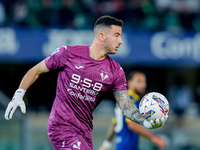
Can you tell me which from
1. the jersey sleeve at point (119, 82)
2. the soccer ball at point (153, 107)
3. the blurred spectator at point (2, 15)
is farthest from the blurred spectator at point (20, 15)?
the soccer ball at point (153, 107)

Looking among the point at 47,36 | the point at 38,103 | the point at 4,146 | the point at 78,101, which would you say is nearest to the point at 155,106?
the point at 78,101

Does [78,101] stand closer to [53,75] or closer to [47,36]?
[47,36]

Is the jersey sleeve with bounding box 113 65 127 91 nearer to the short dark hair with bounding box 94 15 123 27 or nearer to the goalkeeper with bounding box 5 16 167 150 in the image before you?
the goalkeeper with bounding box 5 16 167 150

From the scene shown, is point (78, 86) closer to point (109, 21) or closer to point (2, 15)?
point (109, 21)

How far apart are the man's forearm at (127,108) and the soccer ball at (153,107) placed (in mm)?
85

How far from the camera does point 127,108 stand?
530 centimetres

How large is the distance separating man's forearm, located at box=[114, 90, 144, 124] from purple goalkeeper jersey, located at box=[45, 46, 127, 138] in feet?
0.26

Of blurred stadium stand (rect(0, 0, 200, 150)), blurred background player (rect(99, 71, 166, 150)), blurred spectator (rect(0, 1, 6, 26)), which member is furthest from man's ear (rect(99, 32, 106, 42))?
blurred spectator (rect(0, 1, 6, 26))

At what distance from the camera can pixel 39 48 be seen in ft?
47.5

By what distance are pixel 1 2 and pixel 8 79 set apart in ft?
10.7

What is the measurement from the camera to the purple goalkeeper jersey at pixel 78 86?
535 cm

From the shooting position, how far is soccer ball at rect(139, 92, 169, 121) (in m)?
5.05

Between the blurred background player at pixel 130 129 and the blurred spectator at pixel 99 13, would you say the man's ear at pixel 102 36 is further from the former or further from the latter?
the blurred spectator at pixel 99 13

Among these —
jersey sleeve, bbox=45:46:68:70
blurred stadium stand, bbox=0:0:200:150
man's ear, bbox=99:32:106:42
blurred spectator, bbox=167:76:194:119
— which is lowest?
blurred spectator, bbox=167:76:194:119
